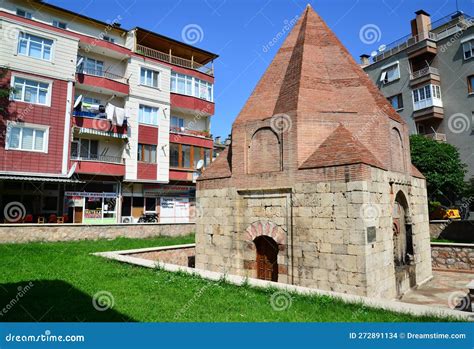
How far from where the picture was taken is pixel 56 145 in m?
20.4

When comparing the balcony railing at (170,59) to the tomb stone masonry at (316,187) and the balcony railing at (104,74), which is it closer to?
the balcony railing at (104,74)

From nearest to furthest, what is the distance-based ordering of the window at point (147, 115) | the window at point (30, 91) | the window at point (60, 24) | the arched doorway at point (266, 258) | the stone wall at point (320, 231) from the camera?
1. the stone wall at point (320, 231)
2. the arched doorway at point (266, 258)
3. the window at point (30, 91)
4. the window at point (60, 24)
5. the window at point (147, 115)

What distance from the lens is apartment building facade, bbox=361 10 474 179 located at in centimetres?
2716

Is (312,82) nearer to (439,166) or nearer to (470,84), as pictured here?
(439,166)

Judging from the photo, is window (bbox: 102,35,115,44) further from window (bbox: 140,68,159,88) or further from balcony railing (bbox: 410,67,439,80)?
balcony railing (bbox: 410,67,439,80)

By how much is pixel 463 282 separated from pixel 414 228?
9.94ft

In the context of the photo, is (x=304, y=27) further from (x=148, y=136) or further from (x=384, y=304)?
(x=148, y=136)

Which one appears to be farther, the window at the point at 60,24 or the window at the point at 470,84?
the window at the point at 470,84

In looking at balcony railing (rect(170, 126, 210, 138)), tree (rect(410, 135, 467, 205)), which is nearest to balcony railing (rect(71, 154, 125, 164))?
balcony railing (rect(170, 126, 210, 138))

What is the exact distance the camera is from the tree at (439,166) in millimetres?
24234

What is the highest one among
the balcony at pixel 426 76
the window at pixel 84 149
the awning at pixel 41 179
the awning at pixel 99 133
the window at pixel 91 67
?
the balcony at pixel 426 76

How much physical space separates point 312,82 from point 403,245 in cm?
662

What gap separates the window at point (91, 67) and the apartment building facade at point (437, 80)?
26.5m

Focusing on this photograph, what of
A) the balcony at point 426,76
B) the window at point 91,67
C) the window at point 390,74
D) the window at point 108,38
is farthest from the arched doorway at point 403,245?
the window at point 390,74
